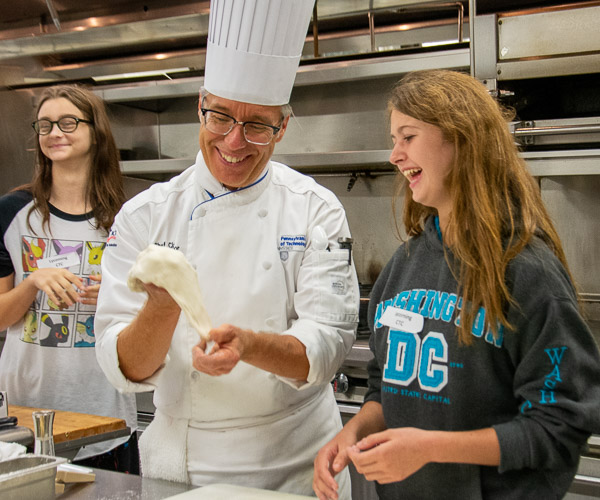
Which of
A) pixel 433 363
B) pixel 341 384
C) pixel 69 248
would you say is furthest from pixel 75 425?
pixel 341 384

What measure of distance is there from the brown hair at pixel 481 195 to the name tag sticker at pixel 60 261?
1.26 metres

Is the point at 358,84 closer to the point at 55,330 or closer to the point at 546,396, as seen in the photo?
the point at 55,330

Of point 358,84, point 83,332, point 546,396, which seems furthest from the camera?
point 358,84

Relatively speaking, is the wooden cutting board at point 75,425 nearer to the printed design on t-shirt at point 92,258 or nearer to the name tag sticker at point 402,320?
the printed design on t-shirt at point 92,258

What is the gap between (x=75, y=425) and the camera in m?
1.60

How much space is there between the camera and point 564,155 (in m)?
2.31

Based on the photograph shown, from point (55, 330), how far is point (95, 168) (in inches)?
21.5

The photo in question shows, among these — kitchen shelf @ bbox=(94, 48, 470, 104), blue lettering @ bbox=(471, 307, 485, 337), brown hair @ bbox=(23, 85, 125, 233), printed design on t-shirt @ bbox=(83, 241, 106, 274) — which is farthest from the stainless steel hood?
blue lettering @ bbox=(471, 307, 485, 337)

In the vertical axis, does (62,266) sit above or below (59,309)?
above

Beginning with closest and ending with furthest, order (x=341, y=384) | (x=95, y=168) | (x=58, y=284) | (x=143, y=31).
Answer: (x=58, y=284) < (x=95, y=168) < (x=341, y=384) < (x=143, y=31)

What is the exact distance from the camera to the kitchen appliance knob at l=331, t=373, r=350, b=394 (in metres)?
2.41

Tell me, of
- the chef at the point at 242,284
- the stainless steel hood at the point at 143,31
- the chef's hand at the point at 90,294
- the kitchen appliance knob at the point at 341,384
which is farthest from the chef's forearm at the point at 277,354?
the stainless steel hood at the point at 143,31

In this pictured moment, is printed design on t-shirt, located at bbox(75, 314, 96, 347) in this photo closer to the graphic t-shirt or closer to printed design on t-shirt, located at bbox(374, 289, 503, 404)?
the graphic t-shirt

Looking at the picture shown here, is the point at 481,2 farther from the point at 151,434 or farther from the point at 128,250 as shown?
the point at 151,434
